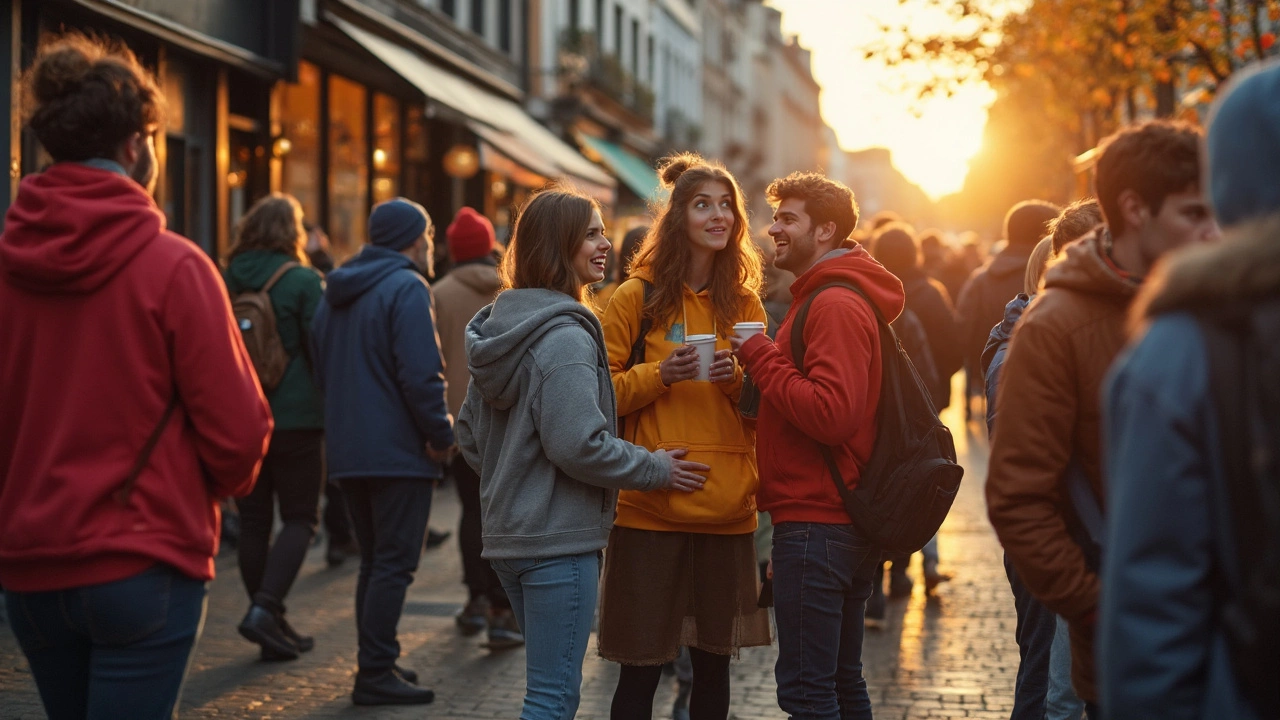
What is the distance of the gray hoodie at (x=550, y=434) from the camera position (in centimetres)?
384

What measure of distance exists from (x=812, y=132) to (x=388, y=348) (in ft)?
267

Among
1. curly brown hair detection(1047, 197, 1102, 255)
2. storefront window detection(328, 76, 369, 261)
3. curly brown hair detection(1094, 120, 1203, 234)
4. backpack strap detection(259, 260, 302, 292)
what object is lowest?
curly brown hair detection(1094, 120, 1203, 234)

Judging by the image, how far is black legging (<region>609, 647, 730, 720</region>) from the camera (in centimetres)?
413

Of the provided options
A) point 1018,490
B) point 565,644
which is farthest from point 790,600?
point 1018,490

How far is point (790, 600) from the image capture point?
3.92 metres

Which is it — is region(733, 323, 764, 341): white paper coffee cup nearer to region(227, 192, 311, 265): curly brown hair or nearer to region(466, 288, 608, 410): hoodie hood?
region(466, 288, 608, 410): hoodie hood

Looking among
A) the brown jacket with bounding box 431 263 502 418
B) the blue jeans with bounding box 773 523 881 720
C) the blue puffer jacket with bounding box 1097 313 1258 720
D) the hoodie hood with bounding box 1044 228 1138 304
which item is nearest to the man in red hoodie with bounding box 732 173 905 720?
the blue jeans with bounding box 773 523 881 720

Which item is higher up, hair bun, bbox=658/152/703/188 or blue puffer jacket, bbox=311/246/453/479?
hair bun, bbox=658/152/703/188

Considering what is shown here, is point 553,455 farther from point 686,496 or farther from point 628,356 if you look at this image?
point 628,356

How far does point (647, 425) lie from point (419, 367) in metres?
1.75

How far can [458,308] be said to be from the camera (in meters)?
7.34

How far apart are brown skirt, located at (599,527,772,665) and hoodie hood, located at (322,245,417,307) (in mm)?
2094

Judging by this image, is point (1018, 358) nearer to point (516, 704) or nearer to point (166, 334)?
point (166, 334)

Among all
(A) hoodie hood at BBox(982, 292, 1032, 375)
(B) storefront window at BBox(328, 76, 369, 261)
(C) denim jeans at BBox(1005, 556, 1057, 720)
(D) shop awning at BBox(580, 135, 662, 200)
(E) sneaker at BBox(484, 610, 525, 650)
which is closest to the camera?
(C) denim jeans at BBox(1005, 556, 1057, 720)
